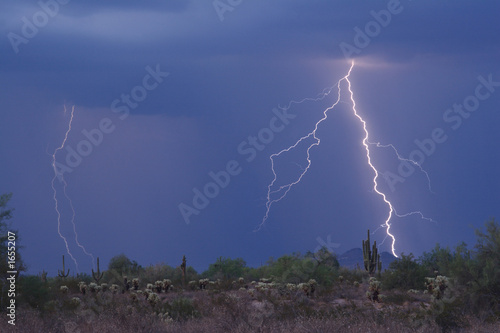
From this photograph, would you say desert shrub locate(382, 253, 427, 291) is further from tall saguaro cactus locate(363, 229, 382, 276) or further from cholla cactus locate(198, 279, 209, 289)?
cholla cactus locate(198, 279, 209, 289)

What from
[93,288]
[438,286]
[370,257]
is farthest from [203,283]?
[438,286]

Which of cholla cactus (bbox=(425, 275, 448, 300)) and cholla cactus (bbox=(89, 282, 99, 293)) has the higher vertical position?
cholla cactus (bbox=(89, 282, 99, 293))

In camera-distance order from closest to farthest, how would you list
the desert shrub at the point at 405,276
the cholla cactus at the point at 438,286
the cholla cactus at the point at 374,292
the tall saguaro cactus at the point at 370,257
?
the cholla cactus at the point at 438,286
the cholla cactus at the point at 374,292
the desert shrub at the point at 405,276
the tall saguaro cactus at the point at 370,257

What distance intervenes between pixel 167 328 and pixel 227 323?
125cm

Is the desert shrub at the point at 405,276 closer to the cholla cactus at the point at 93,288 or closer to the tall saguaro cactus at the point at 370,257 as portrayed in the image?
the tall saguaro cactus at the point at 370,257

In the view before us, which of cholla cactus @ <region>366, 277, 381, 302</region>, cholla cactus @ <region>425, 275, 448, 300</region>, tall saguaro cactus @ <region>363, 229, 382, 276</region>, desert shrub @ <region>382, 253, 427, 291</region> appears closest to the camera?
cholla cactus @ <region>425, 275, 448, 300</region>

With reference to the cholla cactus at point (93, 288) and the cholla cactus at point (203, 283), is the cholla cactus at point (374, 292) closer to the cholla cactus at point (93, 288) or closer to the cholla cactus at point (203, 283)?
the cholla cactus at point (203, 283)

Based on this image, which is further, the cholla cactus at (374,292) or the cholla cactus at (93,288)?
the cholla cactus at (93,288)

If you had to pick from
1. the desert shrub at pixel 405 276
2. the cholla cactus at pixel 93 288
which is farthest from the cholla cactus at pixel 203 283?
the desert shrub at pixel 405 276

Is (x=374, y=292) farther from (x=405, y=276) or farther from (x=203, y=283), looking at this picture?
(x=203, y=283)

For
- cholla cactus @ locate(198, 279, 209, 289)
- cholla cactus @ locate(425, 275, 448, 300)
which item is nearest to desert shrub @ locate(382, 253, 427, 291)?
cholla cactus @ locate(425, 275, 448, 300)

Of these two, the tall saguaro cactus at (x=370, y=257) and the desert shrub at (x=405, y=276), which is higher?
the tall saguaro cactus at (x=370, y=257)

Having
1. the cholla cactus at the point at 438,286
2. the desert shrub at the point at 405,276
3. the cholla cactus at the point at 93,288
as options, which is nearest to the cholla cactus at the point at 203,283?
the cholla cactus at the point at 93,288

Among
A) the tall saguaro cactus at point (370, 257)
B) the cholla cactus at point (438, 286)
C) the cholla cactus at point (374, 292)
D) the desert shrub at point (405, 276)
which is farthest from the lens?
the tall saguaro cactus at point (370, 257)
